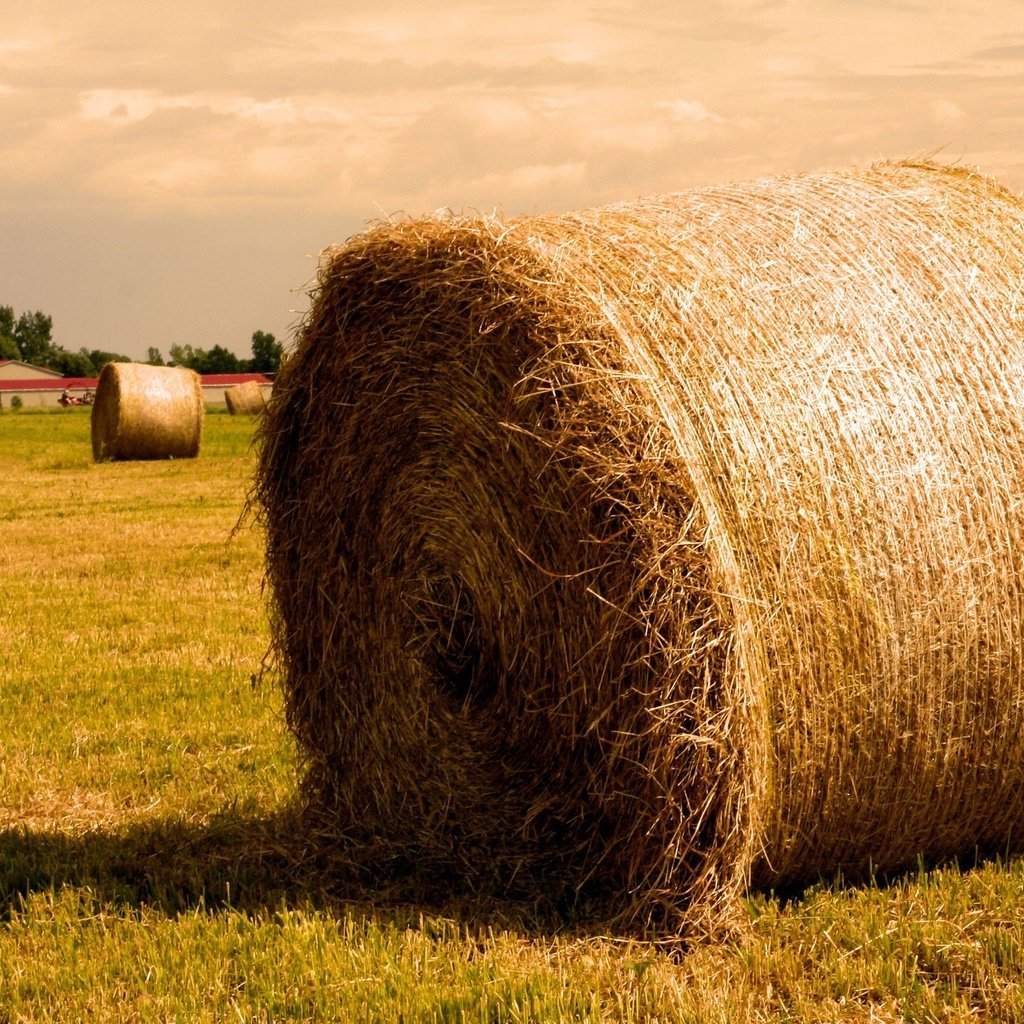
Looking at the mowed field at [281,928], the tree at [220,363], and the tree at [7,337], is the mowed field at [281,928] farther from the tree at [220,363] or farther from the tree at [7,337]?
the tree at [7,337]

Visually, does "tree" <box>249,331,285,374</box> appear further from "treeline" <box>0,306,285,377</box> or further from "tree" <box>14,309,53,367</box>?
"tree" <box>14,309,53,367</box>

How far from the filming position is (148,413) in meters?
21.8

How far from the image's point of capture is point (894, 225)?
485 cm

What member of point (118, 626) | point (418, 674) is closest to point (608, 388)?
point (418, 674)

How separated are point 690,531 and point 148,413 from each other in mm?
18960

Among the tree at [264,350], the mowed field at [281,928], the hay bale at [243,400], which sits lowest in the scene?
the mowed field at [281,928]

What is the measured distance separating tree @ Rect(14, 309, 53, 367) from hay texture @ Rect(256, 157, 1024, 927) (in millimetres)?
145630

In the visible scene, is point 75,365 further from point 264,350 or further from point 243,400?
point 243,400

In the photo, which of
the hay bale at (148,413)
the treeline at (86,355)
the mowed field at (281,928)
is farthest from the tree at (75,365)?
the mowed field at (281,928)

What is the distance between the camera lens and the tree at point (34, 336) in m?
146

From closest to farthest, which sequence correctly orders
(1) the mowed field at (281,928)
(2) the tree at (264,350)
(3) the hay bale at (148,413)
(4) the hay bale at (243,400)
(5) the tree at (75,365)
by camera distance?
(1) the mowed field at (281,928)
(3) the hay bale at (148,413)
(4) the hay bale at (243,400)
(2) the tree at (264,350)
(5) the tree at (75,365)

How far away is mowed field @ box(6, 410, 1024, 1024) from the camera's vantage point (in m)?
3.76

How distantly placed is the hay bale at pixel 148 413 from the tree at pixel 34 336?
417ft

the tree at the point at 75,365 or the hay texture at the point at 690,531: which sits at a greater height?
the tree at the point at 75,365
